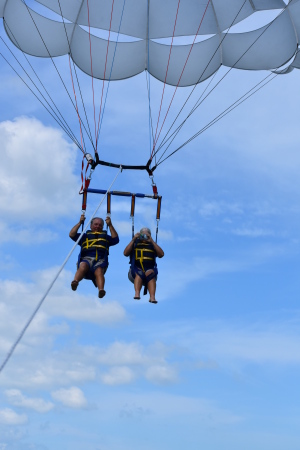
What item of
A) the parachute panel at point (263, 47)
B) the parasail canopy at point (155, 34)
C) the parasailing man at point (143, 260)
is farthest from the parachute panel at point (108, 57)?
the parasailing man at point (143, 260)

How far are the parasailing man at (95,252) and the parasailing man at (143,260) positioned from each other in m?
0.35

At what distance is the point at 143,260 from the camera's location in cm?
1166

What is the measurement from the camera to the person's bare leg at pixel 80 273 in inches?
444

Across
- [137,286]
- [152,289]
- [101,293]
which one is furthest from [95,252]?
[152,289]

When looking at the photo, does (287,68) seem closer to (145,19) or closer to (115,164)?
(145,19)

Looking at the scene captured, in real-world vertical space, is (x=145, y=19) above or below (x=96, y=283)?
above

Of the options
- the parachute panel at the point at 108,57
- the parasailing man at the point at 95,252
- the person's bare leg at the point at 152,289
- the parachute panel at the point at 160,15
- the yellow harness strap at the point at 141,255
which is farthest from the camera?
the parachute panel at the point at 108,57

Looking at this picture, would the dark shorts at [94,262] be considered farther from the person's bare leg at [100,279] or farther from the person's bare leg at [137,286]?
the person's bare leg at [137,286]

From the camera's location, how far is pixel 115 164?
1266 centimetres

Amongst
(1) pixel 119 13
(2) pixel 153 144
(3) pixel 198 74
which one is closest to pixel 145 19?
(1) pixel 119 13

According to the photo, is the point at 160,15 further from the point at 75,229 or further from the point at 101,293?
the point at 101,293

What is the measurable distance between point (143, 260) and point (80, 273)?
1074mm

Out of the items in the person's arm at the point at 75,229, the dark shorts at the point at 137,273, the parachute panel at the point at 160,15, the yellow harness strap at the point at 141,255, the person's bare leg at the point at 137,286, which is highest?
the parachute panel at the point at 160,15

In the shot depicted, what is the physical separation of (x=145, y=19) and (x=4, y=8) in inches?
108
